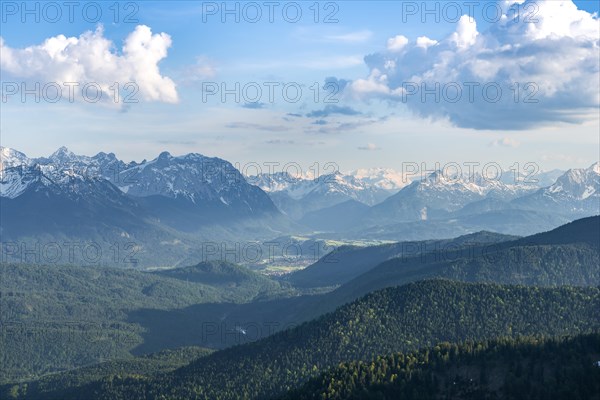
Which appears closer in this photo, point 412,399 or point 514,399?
point 514,399

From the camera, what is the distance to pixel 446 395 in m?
194

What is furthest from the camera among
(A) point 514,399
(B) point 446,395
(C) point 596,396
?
(B) point 446,395

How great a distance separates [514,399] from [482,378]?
638 inches

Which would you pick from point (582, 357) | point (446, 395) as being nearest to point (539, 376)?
point (582, 357)

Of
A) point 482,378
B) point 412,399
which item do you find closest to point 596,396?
point 482,378

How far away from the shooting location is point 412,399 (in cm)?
19625

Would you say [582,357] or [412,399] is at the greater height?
[582,357]

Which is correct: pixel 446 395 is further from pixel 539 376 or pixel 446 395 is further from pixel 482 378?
pixel 539 376

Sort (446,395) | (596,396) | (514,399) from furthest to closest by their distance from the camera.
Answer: (446,395) → (514,399) → (596,396)

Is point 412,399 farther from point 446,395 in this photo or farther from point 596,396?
point 596,396

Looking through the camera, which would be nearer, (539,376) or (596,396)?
(596,396)

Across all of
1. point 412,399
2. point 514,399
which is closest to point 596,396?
point 514,399

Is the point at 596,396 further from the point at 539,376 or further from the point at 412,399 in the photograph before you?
the point at 412,399

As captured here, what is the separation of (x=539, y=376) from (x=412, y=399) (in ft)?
122
